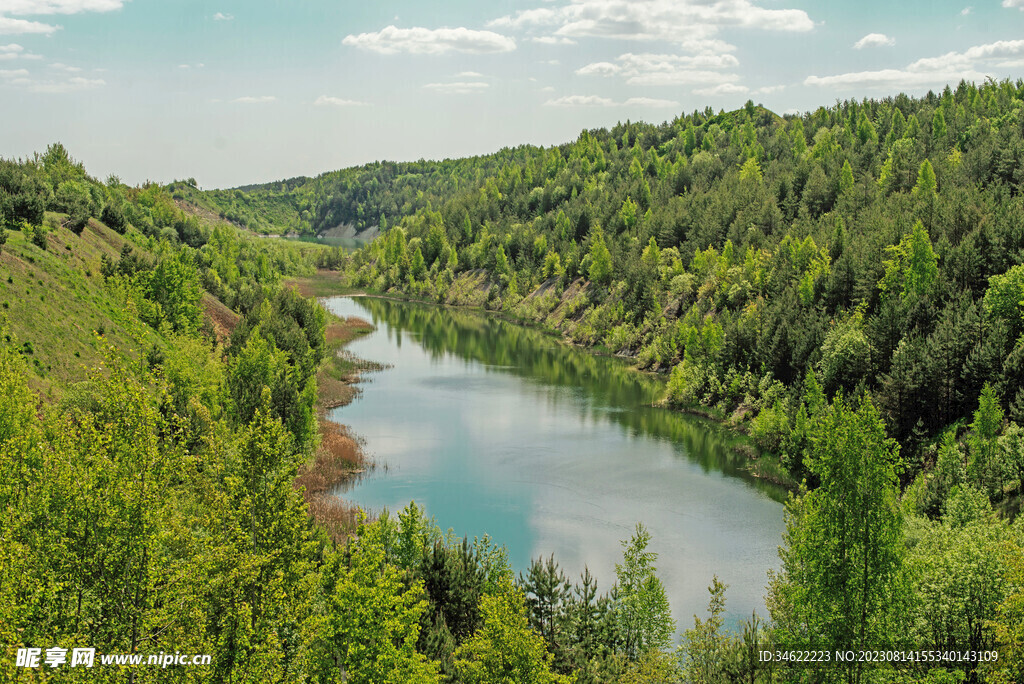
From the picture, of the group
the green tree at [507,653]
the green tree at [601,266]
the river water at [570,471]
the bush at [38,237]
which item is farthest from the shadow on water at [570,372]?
the bush at [38,237]

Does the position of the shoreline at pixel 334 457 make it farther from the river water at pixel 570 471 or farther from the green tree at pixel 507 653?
the green tree at pixel 507 653

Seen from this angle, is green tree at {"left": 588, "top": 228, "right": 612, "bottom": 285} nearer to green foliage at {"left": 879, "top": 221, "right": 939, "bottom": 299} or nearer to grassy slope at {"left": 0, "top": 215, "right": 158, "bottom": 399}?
green foliage at {"left": 879, "top": 221, "right": 939, "bottom": 299}

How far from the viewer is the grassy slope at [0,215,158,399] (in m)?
52.9

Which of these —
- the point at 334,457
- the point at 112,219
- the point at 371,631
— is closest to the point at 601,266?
the point at 112,219

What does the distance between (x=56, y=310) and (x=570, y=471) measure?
40.0 m

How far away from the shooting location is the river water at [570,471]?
47688mm

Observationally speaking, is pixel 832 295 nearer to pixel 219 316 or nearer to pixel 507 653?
pixel 219 316

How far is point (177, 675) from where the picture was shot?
20703mm

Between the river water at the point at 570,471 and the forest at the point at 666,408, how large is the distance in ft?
9.37

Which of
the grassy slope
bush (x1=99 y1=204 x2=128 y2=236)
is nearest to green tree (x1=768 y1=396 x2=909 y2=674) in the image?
the grassy slope

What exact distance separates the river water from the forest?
2855mm

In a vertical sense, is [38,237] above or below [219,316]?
above

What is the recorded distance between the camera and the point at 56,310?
59.7m

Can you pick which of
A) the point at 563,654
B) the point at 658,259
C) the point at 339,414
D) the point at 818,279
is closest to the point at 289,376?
the point at 339,414
